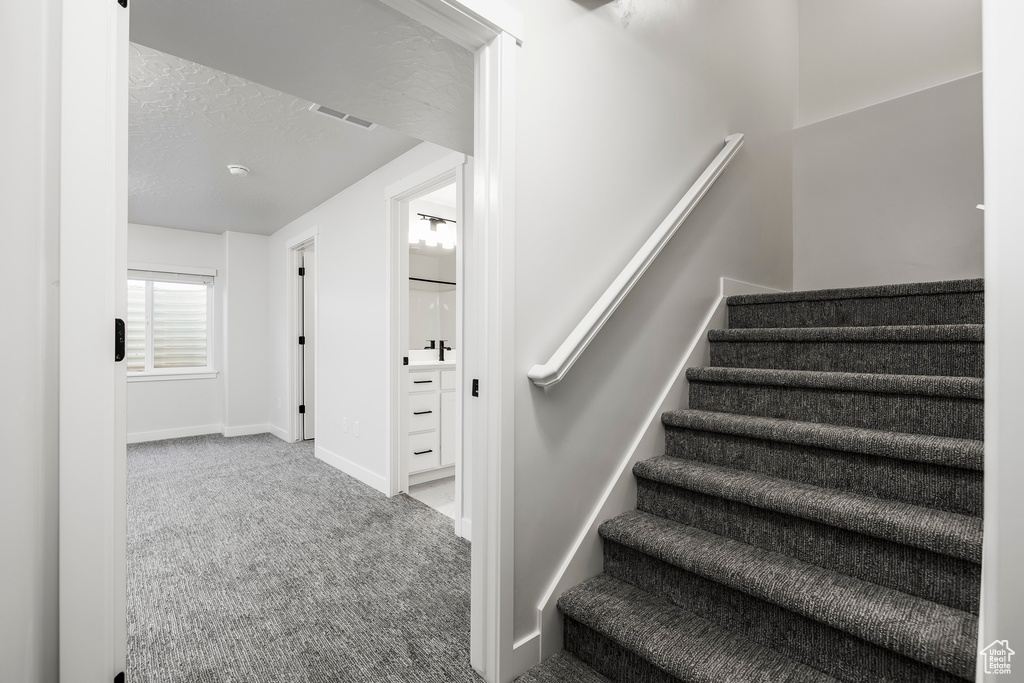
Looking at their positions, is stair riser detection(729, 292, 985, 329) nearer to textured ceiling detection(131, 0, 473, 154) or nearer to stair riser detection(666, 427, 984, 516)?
stair riser detection(666, 427, 984, 516)

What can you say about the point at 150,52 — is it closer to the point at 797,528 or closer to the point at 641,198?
the point at 641,198

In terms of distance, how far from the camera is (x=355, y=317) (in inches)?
146

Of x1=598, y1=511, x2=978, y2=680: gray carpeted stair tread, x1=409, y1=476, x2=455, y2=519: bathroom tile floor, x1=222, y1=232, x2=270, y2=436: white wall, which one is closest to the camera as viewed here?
x1=598, y1=511, x2=978, y2=680: gray carpeted stair tread

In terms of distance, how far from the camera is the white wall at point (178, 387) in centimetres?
493

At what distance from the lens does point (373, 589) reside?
2027mm

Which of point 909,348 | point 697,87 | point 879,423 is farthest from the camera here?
point 697,87

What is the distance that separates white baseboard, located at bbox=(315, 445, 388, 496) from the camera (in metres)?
3.37

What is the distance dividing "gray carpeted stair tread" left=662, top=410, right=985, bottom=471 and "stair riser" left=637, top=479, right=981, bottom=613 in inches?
10.0

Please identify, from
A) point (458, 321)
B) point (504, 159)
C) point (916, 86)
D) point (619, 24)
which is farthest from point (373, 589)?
point (916, 86)

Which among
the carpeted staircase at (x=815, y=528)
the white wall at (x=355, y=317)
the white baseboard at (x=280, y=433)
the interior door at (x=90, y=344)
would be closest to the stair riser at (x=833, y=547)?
the carpeted staircase at (x=815, y=528)

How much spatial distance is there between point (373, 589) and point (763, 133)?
3.11 metres


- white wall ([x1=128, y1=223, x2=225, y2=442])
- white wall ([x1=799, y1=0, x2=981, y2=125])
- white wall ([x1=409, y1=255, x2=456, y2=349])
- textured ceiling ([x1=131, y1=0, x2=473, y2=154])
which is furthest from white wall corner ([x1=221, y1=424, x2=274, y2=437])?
white wall ([x1=799, y1=0, x2=981, y2=125])

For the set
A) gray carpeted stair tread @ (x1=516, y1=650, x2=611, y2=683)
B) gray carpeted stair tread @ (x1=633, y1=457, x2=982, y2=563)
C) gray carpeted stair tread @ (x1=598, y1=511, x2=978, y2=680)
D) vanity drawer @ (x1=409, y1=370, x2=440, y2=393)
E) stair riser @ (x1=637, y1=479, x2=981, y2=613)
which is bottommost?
gray carpeted stair tread @ (x1=516, y1=650, x2=611, y2=683)

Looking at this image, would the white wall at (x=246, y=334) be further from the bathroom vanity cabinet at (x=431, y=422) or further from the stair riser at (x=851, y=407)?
the stair riser at (x=851, y=407)
